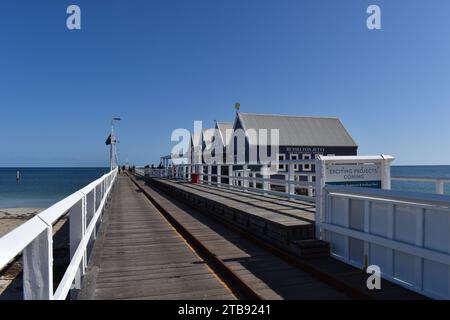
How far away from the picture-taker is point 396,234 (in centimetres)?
448

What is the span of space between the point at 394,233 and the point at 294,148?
99.9 ft

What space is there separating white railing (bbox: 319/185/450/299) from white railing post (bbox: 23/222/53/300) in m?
3.47

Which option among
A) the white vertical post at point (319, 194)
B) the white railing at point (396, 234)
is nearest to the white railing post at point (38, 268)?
the white railing at point (396, 234)

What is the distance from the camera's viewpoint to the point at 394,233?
4.49 m

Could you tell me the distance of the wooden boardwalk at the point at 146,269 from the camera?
4555 mm

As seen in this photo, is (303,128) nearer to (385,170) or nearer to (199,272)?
(385,170)

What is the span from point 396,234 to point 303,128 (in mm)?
32783

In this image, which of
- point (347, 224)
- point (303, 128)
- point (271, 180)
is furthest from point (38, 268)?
point (303, 128)

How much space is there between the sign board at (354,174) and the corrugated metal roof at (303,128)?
26.9 m

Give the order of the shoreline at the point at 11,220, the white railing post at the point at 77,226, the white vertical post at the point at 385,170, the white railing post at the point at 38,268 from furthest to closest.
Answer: the shoreline at the point at 11,220
the white vertical post at the point at 385,170
the white railing post at the point at 77,226
the white railing post at the point at 38,268

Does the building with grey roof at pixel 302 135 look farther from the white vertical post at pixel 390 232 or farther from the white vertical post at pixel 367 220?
the white vertical post at pixel 390 232

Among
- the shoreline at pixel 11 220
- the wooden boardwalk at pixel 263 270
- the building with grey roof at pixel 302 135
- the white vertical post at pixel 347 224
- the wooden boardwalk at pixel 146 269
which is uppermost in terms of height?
the building with grey roof at pixel 302 135

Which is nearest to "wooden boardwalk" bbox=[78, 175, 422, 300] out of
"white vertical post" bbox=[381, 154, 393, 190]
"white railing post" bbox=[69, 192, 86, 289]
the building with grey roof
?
"white railing post" bbox=[69, 192, 86, 289]

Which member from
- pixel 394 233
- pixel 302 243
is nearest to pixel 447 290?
pixel 394 233
